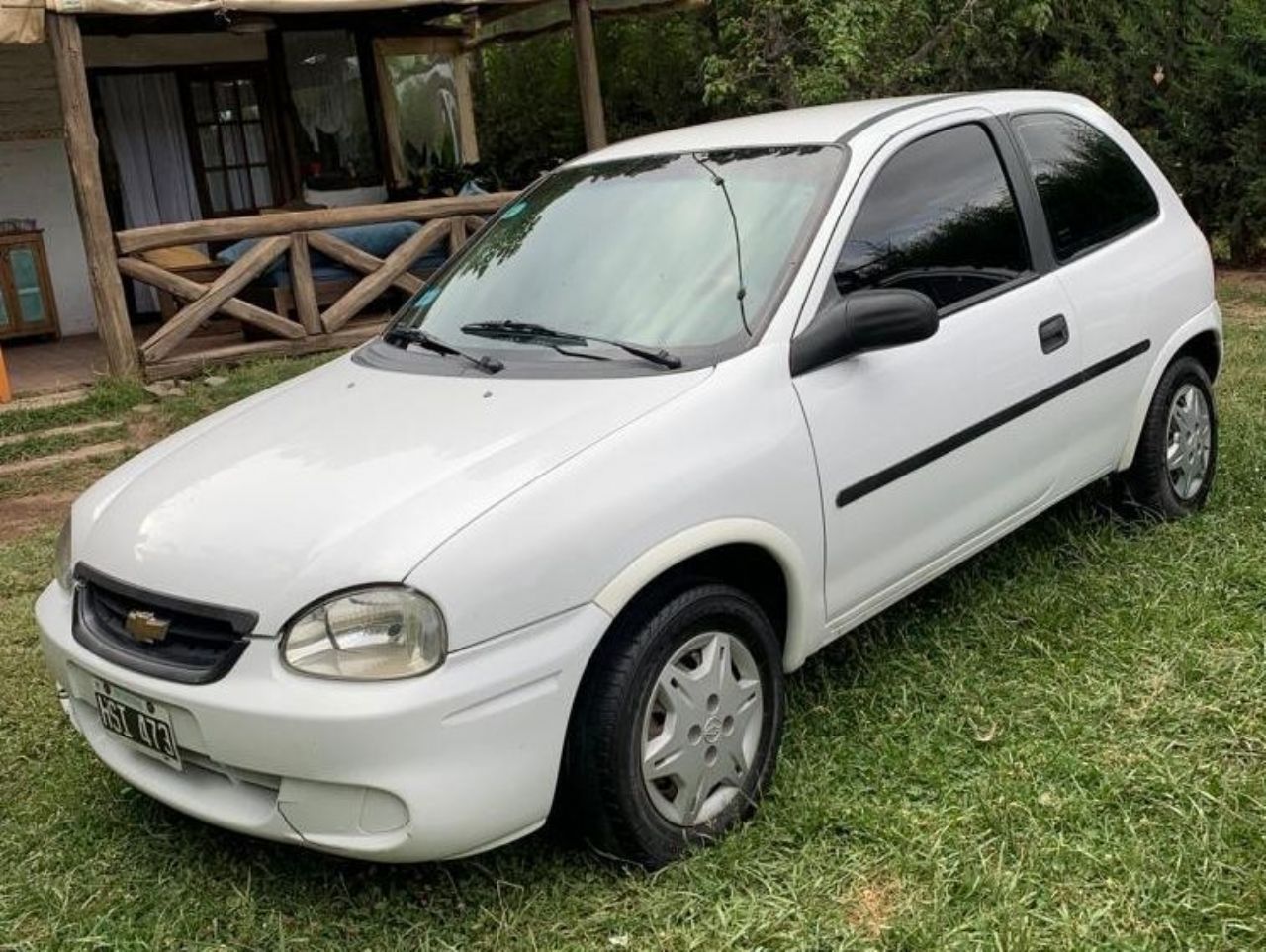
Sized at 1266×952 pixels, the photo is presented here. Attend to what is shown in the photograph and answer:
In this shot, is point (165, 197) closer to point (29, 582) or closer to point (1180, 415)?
point (29, 582)

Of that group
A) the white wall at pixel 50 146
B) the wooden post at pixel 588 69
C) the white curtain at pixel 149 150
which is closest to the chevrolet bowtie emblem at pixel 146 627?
the wooden post at pixel 588 69

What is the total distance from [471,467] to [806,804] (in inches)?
46.5

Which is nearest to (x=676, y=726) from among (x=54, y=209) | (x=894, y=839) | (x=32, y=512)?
(x=894, y=839)

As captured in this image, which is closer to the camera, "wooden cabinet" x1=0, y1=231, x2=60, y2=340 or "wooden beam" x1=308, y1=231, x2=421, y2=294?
"wooden beam" x1=308, y1=231, x2=421, y2=294

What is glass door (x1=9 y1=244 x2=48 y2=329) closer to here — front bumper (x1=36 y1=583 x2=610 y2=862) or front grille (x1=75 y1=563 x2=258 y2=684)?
front grille (x1=75 y1=563 x2=258 y2=684)

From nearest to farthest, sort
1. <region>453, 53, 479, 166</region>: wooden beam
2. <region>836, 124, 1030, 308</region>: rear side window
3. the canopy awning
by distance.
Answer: <region>836, 124, 1030, 308</region>: rear side window, the canopy awning, <region>453, 53, 479, 166</region>: wooden beam

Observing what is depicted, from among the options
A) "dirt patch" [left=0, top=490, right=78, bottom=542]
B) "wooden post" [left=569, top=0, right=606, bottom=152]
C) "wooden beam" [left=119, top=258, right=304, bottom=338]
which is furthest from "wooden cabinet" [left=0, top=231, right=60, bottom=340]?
"dirt patch" [left=0, top=490, right=78, bottom=542]

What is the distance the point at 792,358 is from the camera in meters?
3.18

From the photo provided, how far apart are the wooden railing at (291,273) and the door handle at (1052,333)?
630 cm

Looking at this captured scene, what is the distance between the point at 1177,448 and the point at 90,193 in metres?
6.78

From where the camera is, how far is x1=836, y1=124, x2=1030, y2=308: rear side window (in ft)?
11.6

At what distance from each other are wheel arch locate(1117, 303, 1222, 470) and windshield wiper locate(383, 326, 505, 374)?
2.33 meters

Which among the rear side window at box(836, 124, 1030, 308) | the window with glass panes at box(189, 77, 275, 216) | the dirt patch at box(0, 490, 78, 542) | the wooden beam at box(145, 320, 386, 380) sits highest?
the window with glass panes at box(189, 77, 275, 216)

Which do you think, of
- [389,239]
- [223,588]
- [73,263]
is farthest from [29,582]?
[73,263]
